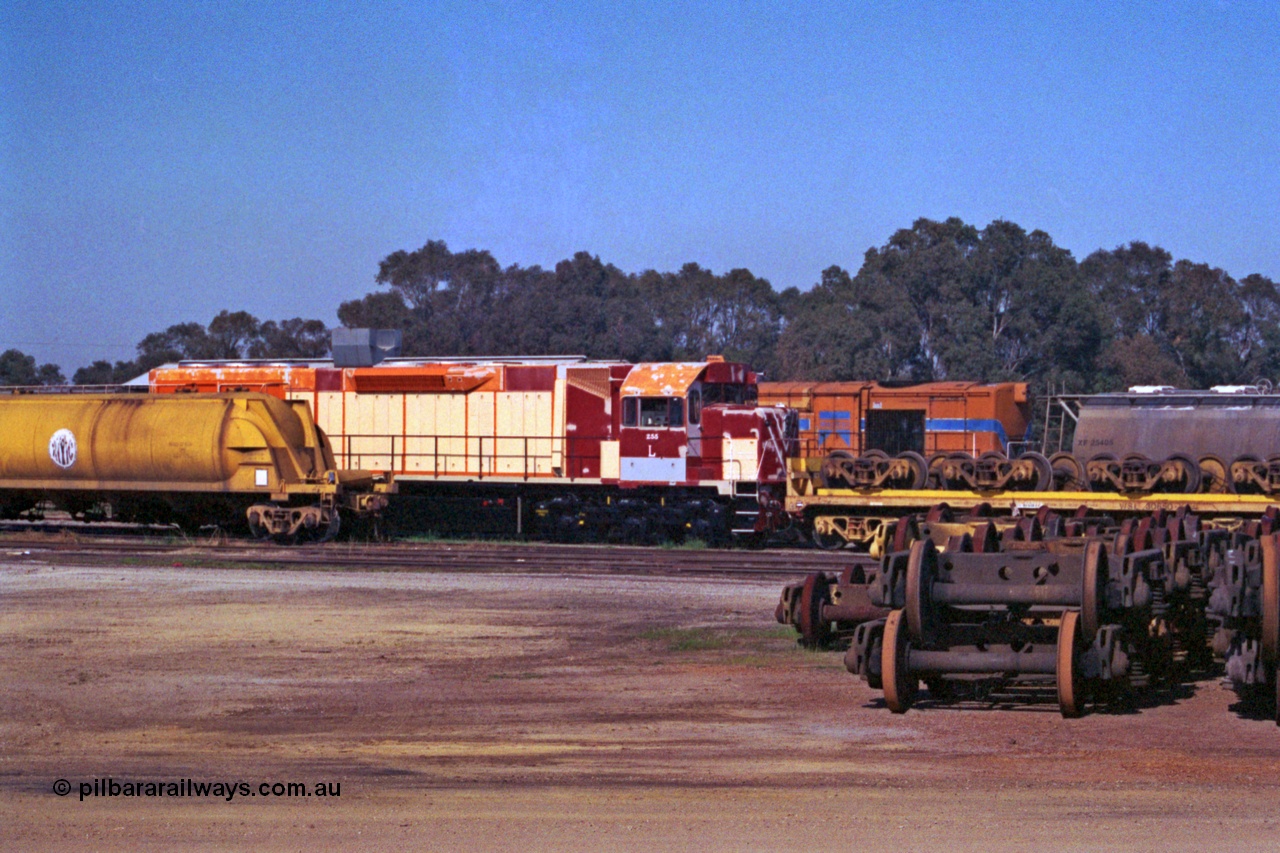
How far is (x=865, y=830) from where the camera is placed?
6863 millimetres

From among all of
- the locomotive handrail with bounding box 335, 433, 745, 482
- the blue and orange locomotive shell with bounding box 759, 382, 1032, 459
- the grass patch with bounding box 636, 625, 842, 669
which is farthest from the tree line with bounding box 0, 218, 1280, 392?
the grass patch with bounding box 636, 625, 842, 669

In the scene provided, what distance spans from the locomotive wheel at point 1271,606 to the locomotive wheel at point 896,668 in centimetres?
239

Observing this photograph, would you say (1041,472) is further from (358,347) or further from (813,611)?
(358,347)

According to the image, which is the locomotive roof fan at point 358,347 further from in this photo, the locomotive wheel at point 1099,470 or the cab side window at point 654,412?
the locomotive wheel at point 1099,470

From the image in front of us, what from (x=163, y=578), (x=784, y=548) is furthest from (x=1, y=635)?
(x=784, y=548)

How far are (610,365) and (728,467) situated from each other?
3.25 metres

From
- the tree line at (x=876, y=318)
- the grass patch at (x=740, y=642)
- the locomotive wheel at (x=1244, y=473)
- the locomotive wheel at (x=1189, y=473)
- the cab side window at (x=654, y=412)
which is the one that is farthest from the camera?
the tree line at (x=876, y=318)

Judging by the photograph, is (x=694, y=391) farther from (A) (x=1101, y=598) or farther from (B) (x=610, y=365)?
(A) (x=1101, y=598)

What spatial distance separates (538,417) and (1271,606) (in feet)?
63.5

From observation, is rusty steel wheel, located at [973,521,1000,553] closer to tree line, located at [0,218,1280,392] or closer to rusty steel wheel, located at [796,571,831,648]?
rusty steel wheel, located at [796,571,831,648]

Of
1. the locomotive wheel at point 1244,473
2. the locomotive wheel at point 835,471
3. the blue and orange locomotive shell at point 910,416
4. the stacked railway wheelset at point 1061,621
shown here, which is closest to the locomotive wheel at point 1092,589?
the stacked railway wheelset at point 1061,621

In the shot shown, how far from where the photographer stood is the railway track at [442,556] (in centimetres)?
2136

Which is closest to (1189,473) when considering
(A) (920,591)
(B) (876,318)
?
(A) (920,591)

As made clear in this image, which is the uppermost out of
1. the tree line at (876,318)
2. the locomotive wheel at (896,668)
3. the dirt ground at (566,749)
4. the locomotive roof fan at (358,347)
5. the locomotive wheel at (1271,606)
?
the tree line at (876,318)
